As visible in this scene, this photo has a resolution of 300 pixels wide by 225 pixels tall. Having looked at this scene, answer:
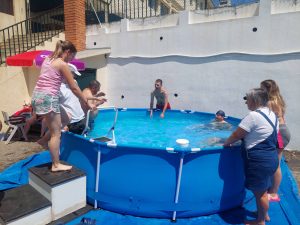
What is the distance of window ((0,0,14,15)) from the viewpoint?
11.2m

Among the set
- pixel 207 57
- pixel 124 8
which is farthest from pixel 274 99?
pixel 124 8

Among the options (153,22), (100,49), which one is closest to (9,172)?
(100,49)

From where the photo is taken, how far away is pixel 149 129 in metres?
7.41

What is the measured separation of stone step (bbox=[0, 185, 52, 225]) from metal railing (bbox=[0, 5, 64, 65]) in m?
6.28

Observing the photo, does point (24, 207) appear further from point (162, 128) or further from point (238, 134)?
point (162, 128)

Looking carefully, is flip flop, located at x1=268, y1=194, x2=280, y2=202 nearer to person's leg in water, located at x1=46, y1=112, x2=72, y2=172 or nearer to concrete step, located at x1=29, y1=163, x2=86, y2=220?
concrete step, located at x1=29, y1=163, x2=86, y2=220

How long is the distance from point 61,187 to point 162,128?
4414mm

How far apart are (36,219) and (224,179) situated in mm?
2503

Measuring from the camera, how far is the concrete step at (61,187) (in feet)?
10.9

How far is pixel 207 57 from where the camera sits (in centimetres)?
800

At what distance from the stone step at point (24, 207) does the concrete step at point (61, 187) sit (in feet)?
0.29

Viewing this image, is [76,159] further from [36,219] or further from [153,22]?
[153,22]

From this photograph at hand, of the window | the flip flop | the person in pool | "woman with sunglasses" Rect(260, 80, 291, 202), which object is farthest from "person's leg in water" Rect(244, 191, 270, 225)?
the window

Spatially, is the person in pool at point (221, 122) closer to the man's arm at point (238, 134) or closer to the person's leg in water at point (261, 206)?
the man's arm at point (238, 134)
